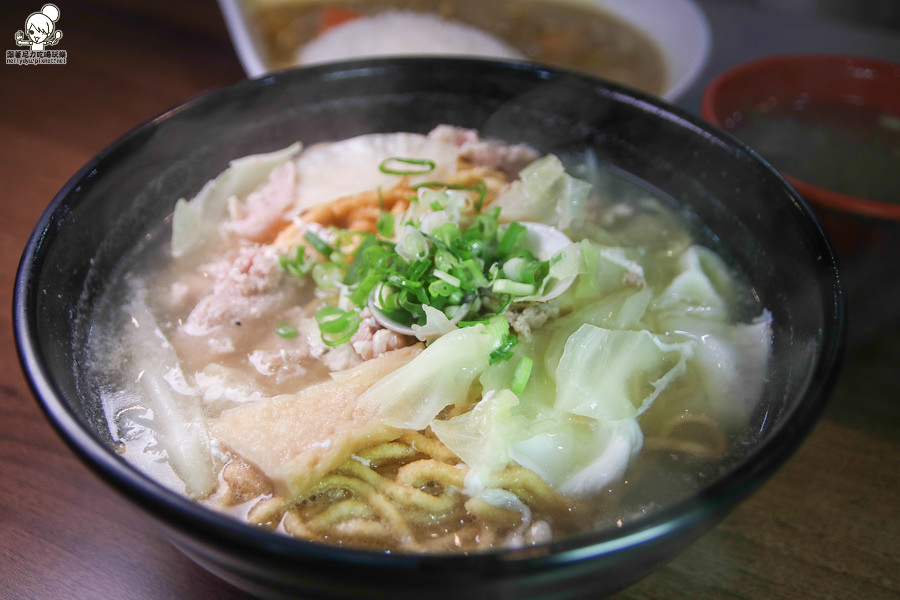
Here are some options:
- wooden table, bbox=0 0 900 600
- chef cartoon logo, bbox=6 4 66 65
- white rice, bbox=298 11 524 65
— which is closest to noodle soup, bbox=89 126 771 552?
wooden table, bbox=0 0 900 600

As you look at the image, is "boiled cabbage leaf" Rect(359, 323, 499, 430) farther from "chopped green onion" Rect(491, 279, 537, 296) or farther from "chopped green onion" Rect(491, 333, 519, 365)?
"chopped green onion" Rect(491, 279, 537, 296)

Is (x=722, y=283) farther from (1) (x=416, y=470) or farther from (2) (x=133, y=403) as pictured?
(2) (x=133, y=403)

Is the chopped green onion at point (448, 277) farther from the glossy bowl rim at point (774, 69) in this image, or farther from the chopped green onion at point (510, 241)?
the glossy bowl rim at point (774, 69)

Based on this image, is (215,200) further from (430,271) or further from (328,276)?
(430,271)

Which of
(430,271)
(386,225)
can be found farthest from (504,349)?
(386,225)

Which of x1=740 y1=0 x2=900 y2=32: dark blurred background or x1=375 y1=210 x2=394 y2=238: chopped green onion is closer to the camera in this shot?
x1=375 y1=210 x2=394 y2=238: chopped green onion

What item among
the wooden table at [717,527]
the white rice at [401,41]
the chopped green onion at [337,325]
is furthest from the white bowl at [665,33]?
the chopped green onion at [337,325]

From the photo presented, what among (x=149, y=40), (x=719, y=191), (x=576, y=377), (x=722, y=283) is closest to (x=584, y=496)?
(x=576, y=377)
